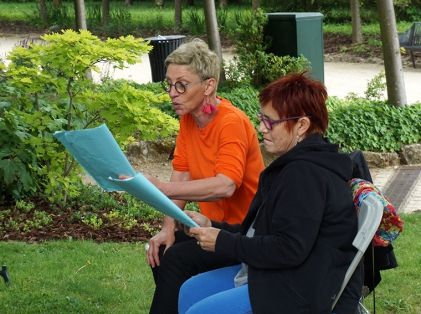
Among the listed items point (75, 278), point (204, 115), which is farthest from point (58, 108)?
point (204, 115)

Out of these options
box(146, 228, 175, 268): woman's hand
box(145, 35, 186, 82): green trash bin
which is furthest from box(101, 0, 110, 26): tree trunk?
box(146, 228, 175, 268): woman's hand

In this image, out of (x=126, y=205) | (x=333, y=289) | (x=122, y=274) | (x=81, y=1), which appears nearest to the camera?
(x=333, y=289)

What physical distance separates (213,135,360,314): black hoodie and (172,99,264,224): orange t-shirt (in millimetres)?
682

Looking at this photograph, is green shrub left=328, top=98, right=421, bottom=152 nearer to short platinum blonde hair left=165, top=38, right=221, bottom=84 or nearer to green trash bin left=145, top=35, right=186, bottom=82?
green trash bin left=145, top=35, right=186, bottom=82

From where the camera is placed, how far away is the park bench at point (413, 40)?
19438 millimetres

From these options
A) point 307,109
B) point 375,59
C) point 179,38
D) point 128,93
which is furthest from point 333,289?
point 375,59

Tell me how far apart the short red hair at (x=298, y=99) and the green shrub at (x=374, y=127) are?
6.91m

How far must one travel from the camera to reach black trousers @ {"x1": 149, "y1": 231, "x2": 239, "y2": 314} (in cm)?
444

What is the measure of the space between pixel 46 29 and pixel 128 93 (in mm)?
24392

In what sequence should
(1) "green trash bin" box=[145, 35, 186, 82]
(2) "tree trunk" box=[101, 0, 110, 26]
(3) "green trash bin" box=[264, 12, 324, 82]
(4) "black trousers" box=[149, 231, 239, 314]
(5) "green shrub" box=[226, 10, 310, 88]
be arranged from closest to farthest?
1. (4) "black trousers" box=[149, 231, 239, 314]
2. (5) "green shrub" box=[226, 10, 310, 88]
3. (3) "green trash bin" box=[264, 12, 324, 82]
4. (1) "green trash bin" box=[145, 35, 186, 82]
5. (2) "tree trunk" box=[101, 0, 110, 26]

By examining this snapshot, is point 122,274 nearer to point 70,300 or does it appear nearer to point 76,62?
point 70,300

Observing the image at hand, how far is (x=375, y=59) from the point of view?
2098 centimetres

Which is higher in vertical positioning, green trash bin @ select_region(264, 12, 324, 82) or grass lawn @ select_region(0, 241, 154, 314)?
green trash bin @ select_region(264, 12, 324, 82)

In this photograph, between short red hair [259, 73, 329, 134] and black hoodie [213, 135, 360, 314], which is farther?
short red hair [259, 73, 329, 134]
